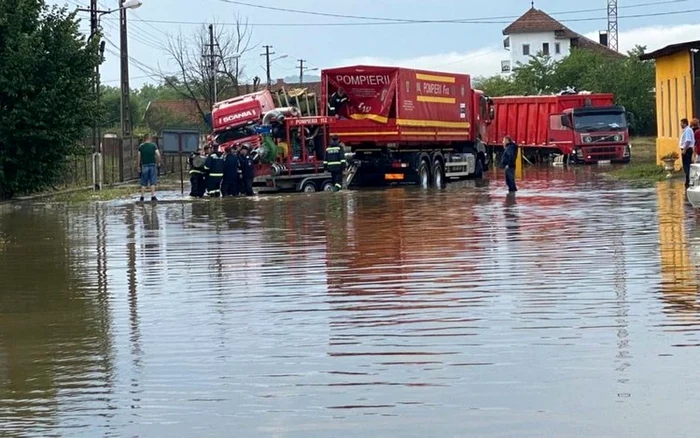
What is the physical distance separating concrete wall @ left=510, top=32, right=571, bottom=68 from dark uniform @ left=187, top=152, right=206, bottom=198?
101689mm

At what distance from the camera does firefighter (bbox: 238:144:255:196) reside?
33.0m

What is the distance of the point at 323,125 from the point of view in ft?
115

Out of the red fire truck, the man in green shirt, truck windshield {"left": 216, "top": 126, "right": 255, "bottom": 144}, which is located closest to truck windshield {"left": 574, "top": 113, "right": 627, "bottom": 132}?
the red fire truck

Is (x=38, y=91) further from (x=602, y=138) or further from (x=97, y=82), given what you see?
(x=602, y=138)

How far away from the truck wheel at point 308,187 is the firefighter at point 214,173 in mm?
2516

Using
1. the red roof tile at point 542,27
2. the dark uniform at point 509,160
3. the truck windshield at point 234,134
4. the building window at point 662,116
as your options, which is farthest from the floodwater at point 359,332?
the red roof tile at point 542,27

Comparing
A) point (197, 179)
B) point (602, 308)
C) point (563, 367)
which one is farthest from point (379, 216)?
point (563, 367)

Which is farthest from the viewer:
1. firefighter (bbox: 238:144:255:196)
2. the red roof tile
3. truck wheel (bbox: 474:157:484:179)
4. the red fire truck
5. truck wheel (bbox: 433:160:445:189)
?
the red roof tile

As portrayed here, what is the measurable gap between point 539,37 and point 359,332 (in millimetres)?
126871

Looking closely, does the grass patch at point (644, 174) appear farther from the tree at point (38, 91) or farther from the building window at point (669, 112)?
the tree at point (38, 91)

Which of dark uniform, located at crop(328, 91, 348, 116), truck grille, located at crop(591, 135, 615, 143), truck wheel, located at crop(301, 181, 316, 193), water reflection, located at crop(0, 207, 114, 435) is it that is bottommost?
water reflection, located at crop(0, 207, 114, 435)

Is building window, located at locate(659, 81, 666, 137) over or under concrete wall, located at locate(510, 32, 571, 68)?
under

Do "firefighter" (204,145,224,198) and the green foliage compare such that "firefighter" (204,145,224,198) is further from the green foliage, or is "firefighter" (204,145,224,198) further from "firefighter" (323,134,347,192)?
the green foliage

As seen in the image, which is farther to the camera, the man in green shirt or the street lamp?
the street lamp
